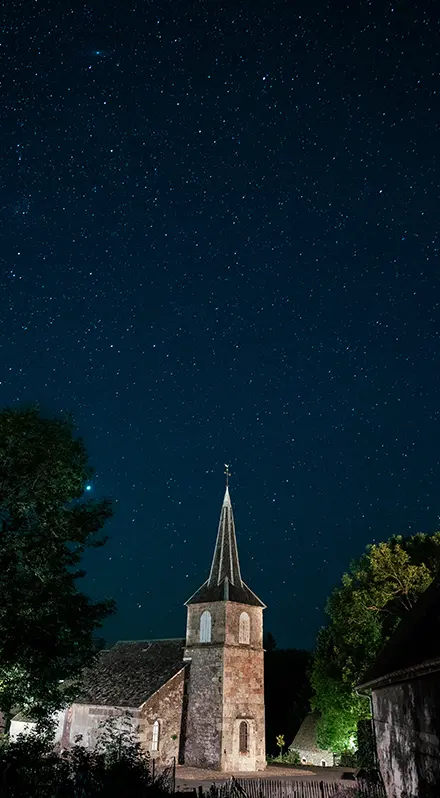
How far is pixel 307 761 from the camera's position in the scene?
4572 cm

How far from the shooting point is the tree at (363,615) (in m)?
31.0

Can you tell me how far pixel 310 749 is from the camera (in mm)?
46062

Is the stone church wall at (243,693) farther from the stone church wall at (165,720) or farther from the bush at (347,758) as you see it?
the bush at (347,758)

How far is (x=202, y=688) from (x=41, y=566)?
70.0 ft

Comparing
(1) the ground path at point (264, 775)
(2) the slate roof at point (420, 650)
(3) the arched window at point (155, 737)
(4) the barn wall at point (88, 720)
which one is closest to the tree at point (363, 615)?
(1) the ground path at point (264, 775)

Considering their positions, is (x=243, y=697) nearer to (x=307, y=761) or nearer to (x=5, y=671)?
(x=307, y=761)

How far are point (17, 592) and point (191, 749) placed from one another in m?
22.4

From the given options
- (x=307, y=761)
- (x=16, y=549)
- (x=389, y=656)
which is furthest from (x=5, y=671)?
(x=307, y=761)

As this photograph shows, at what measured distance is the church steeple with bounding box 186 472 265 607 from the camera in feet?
127

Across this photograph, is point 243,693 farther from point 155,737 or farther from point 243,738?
point 155,737

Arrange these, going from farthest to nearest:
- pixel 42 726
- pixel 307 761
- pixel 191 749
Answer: pixel 307 761 < pixel 191 749 < pixel 42 726

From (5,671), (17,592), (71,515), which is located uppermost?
(71,515)

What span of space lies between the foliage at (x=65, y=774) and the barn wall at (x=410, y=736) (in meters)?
6.24

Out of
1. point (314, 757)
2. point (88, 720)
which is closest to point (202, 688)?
point (88, 720)
